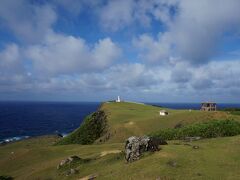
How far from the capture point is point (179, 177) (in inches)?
1235

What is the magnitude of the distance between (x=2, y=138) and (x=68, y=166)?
4554 inches

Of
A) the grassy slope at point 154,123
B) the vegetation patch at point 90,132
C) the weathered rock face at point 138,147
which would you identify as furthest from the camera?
the vegetation patch at point 90,132

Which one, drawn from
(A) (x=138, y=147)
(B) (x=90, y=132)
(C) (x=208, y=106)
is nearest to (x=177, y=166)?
(A) (x=138, y=147)

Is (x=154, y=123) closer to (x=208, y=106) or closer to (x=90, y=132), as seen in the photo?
(x=90, y=132)

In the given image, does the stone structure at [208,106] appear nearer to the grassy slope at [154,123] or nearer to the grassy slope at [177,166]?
the grassy slope at [154,123]

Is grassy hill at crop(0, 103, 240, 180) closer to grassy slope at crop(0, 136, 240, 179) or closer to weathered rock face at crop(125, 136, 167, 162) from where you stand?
grassy slope at crop(0, 136, 240, 179)

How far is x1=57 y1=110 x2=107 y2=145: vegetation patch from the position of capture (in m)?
105

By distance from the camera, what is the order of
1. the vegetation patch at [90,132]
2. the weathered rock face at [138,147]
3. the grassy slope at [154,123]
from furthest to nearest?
1. the vegetation patch at [90,132]
2. the grassy slope at [154,123]
3. the weathered rock face at [138,147]

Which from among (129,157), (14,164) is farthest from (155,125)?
(129,157)

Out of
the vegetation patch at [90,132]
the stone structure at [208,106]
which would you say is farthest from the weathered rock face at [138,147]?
the stone structure at [208,106]

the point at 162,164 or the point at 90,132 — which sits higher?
the point at 162,164

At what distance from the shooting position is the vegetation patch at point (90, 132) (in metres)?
105

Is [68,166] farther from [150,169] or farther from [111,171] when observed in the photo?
[150,169]

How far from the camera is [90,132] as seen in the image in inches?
4350
